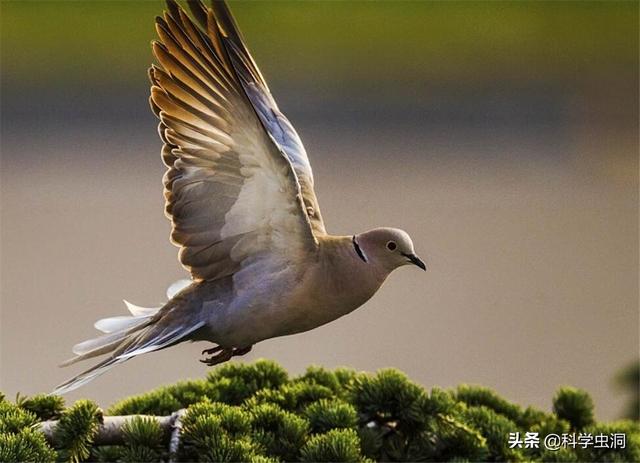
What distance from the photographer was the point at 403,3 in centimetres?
978

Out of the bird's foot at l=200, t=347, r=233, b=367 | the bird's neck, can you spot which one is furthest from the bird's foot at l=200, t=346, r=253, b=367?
the bird's neck

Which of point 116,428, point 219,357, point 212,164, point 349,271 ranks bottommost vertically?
point 116,428

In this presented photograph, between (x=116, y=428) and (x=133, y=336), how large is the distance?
174mm

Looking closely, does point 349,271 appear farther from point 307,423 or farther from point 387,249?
point 307,423

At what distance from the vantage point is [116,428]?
2.25 m

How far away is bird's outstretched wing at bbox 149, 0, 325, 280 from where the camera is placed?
219 cm

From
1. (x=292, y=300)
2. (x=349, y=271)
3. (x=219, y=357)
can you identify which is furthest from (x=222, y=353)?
(x=349, y=271)

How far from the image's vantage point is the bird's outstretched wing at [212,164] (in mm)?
2188

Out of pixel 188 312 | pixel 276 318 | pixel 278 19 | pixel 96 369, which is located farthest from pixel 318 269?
pixel 278 19

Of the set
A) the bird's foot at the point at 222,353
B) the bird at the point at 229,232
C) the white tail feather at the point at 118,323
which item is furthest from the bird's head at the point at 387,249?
the white tail feather at the point at 118,323

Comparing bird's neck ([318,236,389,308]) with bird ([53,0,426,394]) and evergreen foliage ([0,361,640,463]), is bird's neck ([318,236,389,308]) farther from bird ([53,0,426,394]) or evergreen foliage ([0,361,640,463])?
evergreen foliage ([0,361,640,463])

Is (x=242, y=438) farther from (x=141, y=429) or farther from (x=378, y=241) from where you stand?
(x=378, y=241)

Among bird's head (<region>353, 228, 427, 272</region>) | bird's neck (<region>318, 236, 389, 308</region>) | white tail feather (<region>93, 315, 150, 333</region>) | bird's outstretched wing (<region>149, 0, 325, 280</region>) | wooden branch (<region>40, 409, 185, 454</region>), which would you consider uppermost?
bird's outstretched wing (<region>149, 0, 325, 280</region>)

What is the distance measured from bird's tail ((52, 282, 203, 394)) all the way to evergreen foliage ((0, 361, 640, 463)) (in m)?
0.08
